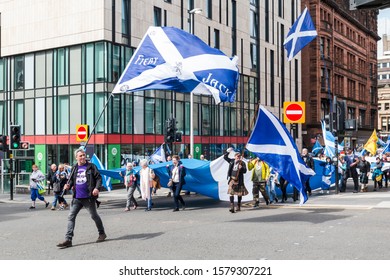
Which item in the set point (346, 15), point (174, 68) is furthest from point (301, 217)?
point (346, 15)

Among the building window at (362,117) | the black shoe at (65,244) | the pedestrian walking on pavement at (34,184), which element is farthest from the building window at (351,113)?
the black shoe at (65,244)

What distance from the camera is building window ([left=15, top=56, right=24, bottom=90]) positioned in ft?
117

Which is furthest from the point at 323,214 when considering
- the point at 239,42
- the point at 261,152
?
the point at 239,42

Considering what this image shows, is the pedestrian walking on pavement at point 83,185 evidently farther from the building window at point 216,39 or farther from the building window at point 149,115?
the building window at point 216,39

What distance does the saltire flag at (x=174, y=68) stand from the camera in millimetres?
15469

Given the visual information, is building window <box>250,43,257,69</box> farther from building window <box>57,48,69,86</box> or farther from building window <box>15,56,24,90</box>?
building window <box>15,56,24,90</box>

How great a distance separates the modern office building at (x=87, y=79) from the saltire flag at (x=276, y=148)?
1537cm

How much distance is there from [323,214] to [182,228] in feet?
13.7

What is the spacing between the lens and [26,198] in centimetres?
2356

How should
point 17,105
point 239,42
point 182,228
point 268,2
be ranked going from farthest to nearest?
point 268,2
point 239,42
point 17,105
point 182,228

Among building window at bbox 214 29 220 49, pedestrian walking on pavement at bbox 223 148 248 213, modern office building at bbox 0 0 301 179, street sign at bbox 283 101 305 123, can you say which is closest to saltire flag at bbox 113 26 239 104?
pedestrian walking on pavement at bbox 223 148 248 213

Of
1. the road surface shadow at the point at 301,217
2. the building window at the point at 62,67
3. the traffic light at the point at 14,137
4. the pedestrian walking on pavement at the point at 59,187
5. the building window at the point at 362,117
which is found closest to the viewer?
the road surface shadow at the point at 301,217

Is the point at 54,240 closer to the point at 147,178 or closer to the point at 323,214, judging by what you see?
the point at 147,178
